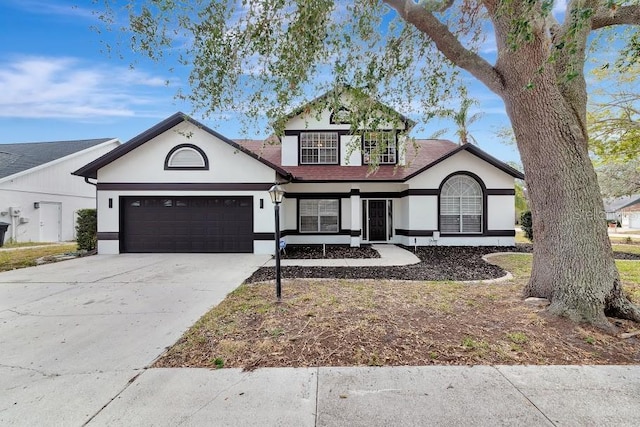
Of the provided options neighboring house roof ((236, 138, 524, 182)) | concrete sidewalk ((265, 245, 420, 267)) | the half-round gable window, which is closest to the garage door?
the half-round gable window

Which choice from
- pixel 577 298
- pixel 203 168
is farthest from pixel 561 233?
pixel 203 168

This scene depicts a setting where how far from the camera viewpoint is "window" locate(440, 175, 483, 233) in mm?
Result: 13508

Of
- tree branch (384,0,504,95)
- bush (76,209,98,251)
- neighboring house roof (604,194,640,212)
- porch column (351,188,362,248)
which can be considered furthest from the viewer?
neighboring house roof (604,194,640,212)

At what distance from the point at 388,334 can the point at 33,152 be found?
84.4 ft

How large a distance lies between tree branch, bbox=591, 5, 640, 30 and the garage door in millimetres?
10499

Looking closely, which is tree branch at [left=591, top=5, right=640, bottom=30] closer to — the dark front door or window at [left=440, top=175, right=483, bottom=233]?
window at [left=440, top=175, right=483, bottom=233]

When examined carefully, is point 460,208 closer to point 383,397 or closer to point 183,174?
point 183,174

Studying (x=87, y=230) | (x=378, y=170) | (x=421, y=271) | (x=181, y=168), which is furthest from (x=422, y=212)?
(x=87, y=230)

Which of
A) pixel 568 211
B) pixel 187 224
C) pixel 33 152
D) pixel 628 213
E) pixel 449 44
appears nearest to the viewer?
pixel 568 211

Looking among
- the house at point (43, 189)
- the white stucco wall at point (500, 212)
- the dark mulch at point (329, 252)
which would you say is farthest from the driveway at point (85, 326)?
the house at point (43, 189)

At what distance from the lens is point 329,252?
12.1m

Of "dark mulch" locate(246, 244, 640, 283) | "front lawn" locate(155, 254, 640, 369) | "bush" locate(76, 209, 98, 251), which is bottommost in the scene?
"front lawn" locate(155, 254, 640, 369)

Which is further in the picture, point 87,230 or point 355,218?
point 355,218

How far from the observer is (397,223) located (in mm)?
14633
